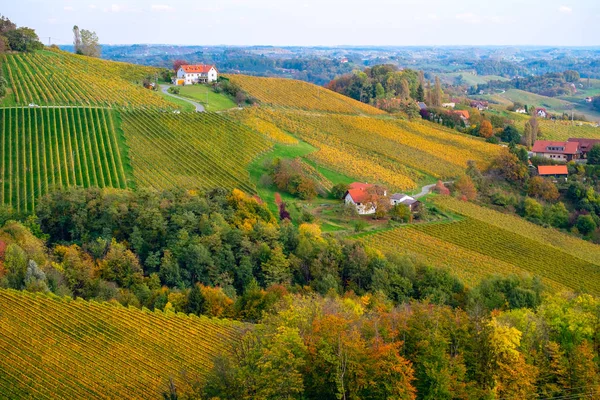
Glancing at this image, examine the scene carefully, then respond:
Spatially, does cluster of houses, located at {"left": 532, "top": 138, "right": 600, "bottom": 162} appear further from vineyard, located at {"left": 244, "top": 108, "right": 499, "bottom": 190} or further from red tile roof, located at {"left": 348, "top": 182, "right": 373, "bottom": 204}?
red tile roof, located at {"left": 348, "top": 182, "right": 373, "bottom": 204}

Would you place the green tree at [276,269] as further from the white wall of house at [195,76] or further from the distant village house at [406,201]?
the white wall of house at [195,76]

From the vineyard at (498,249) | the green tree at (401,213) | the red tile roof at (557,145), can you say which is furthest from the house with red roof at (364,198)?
the red tile roof at (557,145)

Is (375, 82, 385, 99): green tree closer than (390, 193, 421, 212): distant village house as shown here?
No

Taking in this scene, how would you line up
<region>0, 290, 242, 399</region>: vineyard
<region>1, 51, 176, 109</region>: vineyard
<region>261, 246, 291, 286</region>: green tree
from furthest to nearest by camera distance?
<region>1, 51, 176, 109</region>: vineyard, <region>261, 246, 291, 286</region>: green tree, <region>0, 290, 242, 399</region>: vineyard

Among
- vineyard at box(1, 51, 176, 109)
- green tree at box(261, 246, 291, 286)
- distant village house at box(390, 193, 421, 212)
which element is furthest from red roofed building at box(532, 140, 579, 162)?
green tree at box(261, 246, 291, 286)

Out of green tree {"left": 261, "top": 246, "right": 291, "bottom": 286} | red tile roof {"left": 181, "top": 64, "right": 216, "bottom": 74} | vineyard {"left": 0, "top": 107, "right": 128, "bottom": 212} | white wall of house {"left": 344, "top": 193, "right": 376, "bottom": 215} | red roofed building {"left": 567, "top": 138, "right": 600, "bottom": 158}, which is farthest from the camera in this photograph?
red tile roof {"left": 181, "top": 64, "right": 216, "bottom": 74}
